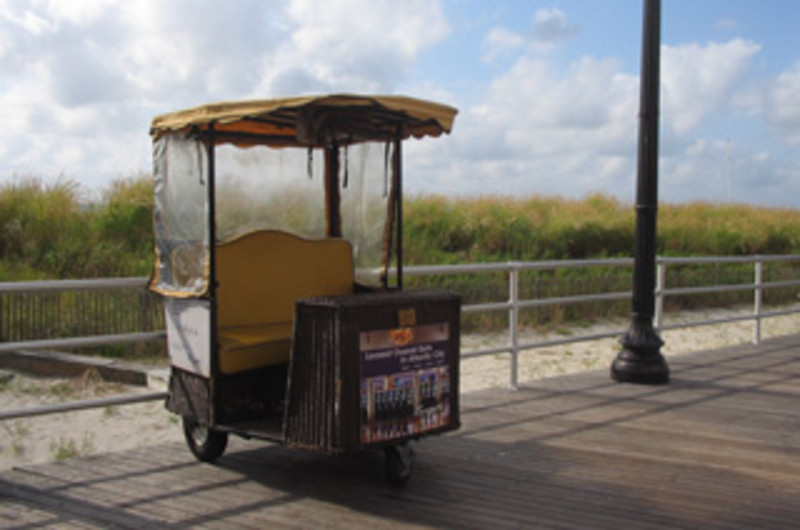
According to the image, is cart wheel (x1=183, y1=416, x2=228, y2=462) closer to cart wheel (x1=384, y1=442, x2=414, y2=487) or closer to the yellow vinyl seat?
the yellow vinyl seat

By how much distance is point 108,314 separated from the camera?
1109 cm

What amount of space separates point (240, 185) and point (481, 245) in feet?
52.9

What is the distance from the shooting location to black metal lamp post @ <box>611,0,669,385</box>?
8133mm

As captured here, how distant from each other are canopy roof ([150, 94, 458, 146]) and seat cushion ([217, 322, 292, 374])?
132 cm

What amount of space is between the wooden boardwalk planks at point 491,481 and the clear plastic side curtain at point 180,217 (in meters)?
1.20

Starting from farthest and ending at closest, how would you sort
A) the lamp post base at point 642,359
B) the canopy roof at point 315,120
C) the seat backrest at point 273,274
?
the lamp post base at point 642,359, the seat backrest at point 273,274, the canopy roof at point 315,120

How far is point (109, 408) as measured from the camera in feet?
32.2

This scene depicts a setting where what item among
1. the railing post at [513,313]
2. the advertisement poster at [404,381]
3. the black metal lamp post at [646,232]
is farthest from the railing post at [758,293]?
the advertisement poster at [404,381]

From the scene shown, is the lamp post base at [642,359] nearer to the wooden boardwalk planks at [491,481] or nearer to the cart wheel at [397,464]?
the wooden boardwalk planks at [491,481]

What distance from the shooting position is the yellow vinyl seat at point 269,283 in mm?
5285

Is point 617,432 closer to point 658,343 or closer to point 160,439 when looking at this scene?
point 658,343

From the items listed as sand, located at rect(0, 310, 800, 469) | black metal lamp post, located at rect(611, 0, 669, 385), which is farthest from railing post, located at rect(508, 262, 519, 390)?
black metal lamp post, located at rect(611, 0, 669, 385)

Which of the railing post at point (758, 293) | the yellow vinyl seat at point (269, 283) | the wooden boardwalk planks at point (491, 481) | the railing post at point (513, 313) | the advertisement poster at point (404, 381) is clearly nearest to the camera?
the wooden boardwalk planks at point (491, 481)

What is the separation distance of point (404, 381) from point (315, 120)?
1864mm
